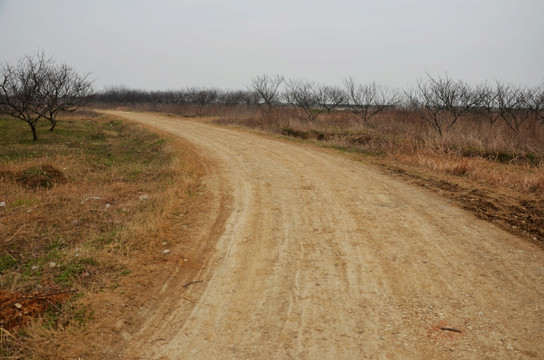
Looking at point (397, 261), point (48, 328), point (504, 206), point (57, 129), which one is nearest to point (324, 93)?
point (57, 129)

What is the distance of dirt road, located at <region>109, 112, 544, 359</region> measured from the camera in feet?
9.70

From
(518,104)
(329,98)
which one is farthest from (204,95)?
(518,104)

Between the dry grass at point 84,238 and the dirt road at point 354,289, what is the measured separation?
1.83 feet

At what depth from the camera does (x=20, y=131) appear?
1809 centimetres

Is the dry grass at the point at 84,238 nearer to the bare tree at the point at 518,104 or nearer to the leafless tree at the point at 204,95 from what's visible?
the bare tree at the point at 518,104

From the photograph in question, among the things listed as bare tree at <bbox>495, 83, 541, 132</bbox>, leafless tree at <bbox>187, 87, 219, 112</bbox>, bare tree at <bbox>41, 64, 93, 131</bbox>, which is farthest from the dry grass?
leafless tree at <bbox>187, 87, 219, 112</bbox>

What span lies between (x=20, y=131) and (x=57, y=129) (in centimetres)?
202

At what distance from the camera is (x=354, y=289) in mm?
3781

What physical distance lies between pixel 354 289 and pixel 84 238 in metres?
3.77

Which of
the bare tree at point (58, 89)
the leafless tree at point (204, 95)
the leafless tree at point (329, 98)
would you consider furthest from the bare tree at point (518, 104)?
the leafless tree at point (204, 95)

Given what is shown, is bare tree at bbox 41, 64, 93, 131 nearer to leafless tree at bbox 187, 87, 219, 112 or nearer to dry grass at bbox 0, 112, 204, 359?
dry grass at bbox 0, 112, 204, 359

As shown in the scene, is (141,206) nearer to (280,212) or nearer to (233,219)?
(233,219)

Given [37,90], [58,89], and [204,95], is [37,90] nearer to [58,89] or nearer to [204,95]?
[58,89]

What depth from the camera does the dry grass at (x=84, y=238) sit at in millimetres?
3039
